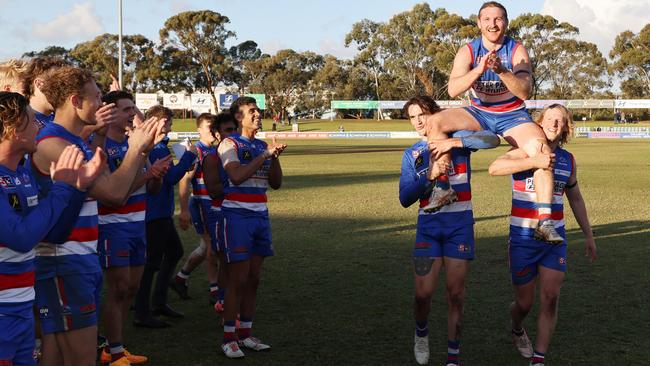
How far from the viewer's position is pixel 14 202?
11.6 feet

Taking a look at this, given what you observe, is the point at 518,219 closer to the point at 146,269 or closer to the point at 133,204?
the point at 133,204

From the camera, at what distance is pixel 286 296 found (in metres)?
8.00

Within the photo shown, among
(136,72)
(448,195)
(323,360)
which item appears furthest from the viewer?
(136,72)

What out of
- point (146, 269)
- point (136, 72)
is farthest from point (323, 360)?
point (136, 72)

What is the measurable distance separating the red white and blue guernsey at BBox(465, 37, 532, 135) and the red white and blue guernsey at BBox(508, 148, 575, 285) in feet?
1.51

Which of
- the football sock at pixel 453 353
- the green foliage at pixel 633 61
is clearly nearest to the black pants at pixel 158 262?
the football sock at pixel 453 353

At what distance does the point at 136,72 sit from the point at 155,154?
7005 centimetres

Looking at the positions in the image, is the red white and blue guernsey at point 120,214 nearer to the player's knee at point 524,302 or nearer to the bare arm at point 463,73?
the bare arm at point 463,73

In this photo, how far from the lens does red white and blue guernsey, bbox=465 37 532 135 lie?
229 inches

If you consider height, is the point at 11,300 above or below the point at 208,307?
above

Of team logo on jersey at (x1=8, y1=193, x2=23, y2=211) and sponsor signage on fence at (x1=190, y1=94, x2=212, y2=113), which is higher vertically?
sponsor signage on fence at (x1=190, y1=94, x2=212, y2=113)

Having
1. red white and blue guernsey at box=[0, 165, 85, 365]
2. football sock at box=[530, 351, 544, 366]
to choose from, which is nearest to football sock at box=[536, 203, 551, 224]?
football sock at box=[530, 351, 544, 366]

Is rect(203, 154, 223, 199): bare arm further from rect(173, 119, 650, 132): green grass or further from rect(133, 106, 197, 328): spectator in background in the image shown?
rect(173, 119, 650, 132): green grass

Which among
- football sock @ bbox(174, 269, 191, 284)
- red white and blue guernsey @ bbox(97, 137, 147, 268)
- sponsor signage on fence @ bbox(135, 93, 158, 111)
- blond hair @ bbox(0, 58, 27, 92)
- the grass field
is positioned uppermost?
sponsor signage on fence @ bbox(135, 93, 158, 111)
